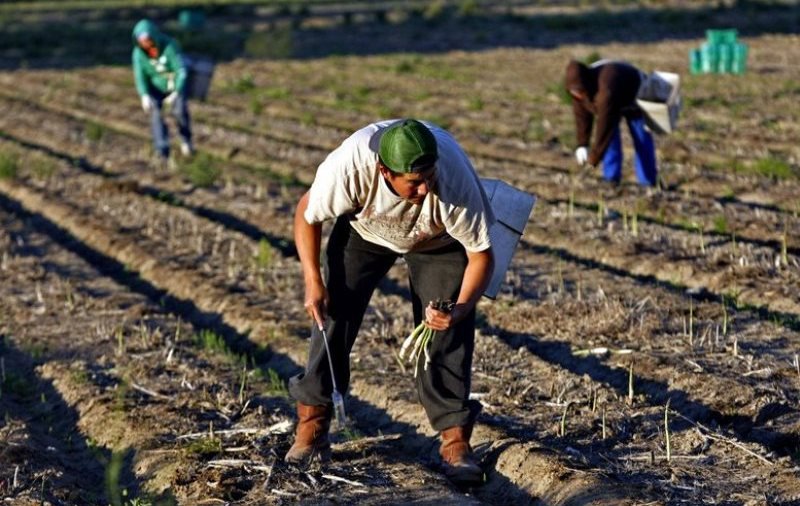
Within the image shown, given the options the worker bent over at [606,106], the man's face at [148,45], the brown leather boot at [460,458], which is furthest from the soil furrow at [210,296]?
the worker bent over at [606,106]

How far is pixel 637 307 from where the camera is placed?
851 centimetres

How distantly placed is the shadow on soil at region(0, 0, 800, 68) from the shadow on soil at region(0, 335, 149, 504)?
21.6m

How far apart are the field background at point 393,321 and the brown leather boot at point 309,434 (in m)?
0.10

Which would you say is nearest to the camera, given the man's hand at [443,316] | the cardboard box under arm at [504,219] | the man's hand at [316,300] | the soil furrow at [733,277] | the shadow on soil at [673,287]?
the man's hand at [443,316]

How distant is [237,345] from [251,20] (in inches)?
1391

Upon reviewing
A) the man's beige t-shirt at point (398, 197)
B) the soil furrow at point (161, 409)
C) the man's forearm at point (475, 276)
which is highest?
the man's beige t-shirt at point (398, 197)

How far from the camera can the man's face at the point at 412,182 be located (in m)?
5.29

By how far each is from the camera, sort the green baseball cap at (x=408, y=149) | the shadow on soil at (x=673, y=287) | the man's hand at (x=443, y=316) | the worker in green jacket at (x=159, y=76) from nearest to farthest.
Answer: the green baseball cap at (x=408, y=149), the man's hand at (x=443, y=316), the shadow on soil at (x=673, y=287), the worker in green jacket at (x=159, y=76)

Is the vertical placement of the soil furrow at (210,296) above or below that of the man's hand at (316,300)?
below

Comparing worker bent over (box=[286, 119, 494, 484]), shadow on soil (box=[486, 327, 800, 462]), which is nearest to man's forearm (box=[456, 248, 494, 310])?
worker bent over (box=[286, 119, 494, 484])

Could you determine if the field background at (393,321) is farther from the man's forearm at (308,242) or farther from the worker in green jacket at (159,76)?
the man's forearm at (308,242)

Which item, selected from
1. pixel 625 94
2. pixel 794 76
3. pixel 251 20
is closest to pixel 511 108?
pixel 794 76

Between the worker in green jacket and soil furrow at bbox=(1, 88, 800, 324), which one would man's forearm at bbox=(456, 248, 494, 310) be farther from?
the worker in green jacket

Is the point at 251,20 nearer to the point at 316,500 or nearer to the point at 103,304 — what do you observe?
the point at 103,304
